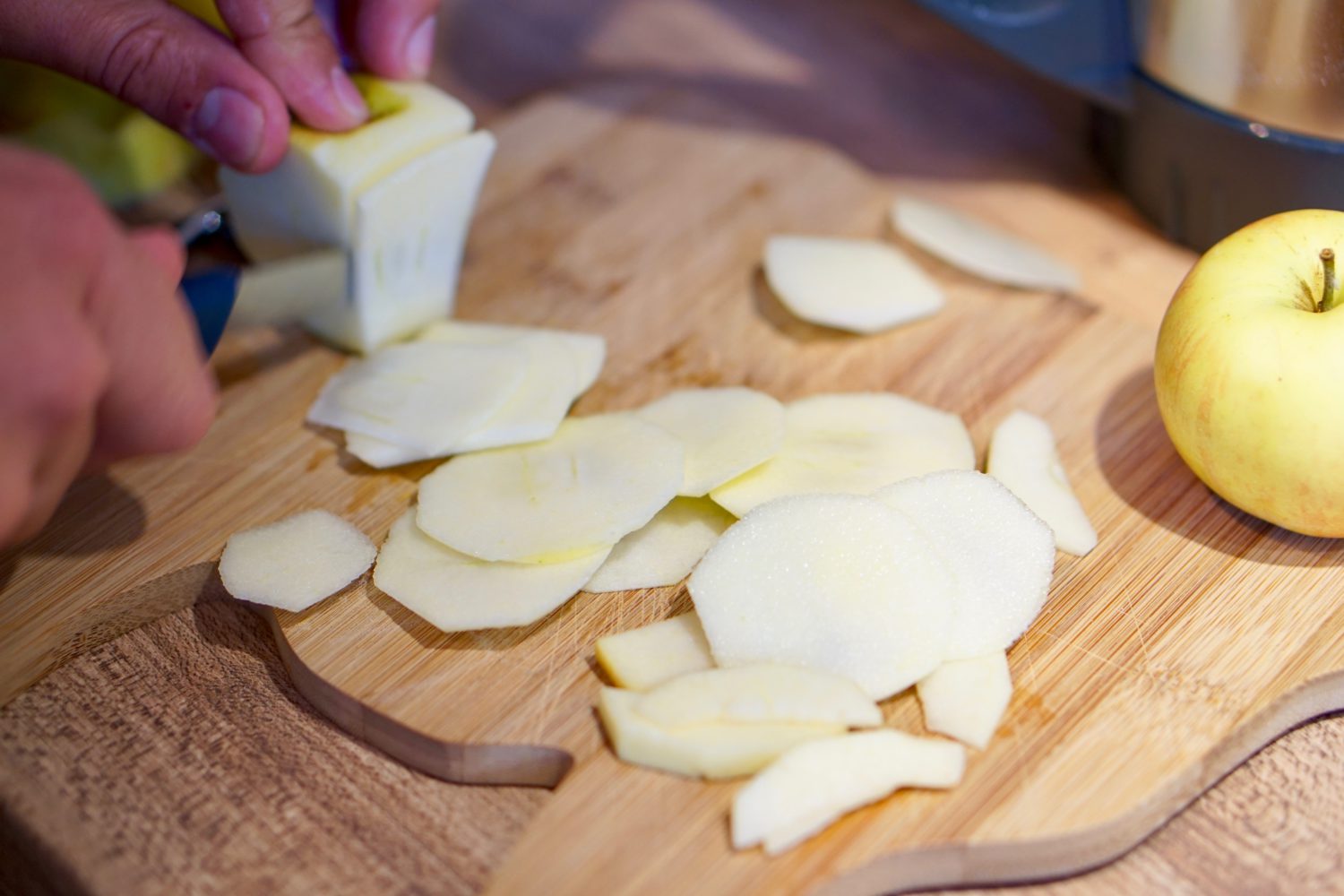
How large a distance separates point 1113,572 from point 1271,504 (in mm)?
152

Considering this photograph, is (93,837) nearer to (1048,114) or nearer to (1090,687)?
(1090,687)

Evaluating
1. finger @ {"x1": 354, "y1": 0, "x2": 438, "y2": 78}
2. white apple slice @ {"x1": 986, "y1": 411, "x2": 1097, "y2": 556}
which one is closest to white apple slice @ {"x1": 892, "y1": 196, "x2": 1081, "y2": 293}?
white apple slice @ {"x1": 986, "y1": 411, "x2": 1097, "y2": 556}

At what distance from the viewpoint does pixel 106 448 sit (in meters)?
0.94

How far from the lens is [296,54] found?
4.23 ft

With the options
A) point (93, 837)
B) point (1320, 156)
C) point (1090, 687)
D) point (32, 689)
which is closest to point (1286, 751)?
point (1090, 687)

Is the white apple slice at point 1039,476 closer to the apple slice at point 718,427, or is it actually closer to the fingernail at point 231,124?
the apple slice at point 718,427

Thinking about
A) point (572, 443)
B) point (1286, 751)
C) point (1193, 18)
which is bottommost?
point (1286, 751)

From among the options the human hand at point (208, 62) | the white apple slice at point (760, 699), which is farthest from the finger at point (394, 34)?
the white apple slice at point (760, 699)

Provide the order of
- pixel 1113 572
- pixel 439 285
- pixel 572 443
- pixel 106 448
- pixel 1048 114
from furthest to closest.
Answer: pixel 1048 114 < pixel 439 285 < pixel 572 443 < pixel 1113 572 < pixel 106 448

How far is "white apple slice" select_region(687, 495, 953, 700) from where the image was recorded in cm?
102

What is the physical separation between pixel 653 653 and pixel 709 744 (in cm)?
12

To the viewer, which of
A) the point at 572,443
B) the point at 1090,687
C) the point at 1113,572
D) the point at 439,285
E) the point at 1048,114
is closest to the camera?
the point at 1090,687

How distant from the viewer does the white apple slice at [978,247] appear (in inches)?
58.3

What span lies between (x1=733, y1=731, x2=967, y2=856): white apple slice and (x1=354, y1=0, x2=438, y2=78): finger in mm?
930
